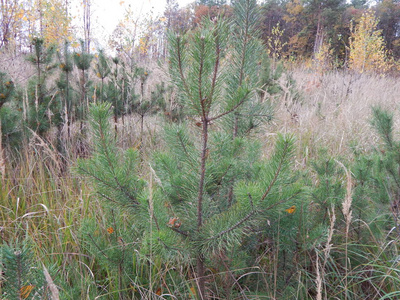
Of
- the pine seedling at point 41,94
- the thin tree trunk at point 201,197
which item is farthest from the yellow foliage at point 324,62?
the thin tree trunk at point 201,197

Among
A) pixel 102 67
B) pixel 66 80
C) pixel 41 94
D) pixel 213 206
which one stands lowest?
pixel 213 206

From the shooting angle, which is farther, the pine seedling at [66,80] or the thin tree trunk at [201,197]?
the pine seedling at [66,80]

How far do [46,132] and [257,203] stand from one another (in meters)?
2.77

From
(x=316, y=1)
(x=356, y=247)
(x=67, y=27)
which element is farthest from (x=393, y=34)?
(x=356, y=247)

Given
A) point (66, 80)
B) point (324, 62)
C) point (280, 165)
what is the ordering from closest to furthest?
point (280, 165) → point (66, 80) → point (324, 62)

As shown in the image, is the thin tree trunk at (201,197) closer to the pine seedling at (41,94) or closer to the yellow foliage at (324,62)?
the pine seedling at (41,94)

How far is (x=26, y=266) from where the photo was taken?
2.05 feet

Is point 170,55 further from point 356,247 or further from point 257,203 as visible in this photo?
point 356,247

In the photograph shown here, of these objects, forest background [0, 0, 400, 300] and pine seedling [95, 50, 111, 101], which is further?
pine seedling [95, 50, 111, 101]

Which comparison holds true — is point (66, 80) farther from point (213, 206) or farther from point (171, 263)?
point (213, 206)

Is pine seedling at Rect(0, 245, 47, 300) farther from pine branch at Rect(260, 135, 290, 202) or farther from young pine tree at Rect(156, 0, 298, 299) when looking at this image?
pine branch at Rect(260, 135, 290, 202)

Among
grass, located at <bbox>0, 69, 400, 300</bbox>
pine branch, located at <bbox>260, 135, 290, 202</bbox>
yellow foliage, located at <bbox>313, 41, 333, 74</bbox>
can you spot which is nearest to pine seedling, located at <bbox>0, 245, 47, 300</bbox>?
grass, located at <bbox>0, 69, 400, 300</bbox>

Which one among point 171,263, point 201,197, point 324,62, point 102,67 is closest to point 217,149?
point 201,197

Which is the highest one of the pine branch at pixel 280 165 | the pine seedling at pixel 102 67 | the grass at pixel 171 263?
the pine seedling at pixel 102 67
